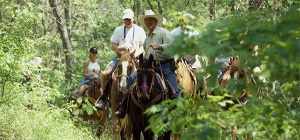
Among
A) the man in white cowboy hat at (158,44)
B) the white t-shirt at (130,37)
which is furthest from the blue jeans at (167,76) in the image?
the white t-shirt at (130,37)

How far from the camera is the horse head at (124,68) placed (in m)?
12.5

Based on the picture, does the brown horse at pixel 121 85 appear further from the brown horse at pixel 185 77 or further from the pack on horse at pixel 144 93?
the pack on horse at pixel 144 93

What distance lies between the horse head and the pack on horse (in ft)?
3.08

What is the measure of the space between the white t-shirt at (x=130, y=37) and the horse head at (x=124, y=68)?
30.8 inches

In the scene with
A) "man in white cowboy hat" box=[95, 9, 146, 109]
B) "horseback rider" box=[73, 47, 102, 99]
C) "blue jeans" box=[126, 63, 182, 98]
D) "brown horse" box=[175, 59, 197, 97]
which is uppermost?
"man in white cowboy hat" box=[95, 9, 146, 109]

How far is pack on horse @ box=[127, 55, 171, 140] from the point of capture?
35.3 feet

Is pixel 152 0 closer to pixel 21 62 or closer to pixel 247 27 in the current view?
pixel 21 62

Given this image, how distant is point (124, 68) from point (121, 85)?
30cm

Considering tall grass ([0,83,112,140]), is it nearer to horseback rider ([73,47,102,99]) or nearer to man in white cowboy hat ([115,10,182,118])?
man in white cowboy hat ([115,10,182,118])

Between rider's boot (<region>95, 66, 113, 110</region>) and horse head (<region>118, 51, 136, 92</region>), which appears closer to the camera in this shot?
horse head (<region>118, 51, 136, 92</region>)

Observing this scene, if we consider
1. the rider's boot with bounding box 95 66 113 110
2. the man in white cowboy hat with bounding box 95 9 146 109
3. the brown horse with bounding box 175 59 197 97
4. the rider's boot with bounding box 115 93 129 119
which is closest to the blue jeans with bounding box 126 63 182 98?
the rider's boot with bounding box 115 93 129 119

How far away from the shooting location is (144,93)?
1073 cm

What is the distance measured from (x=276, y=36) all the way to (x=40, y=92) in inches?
338

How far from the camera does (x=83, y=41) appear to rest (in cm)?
2941
